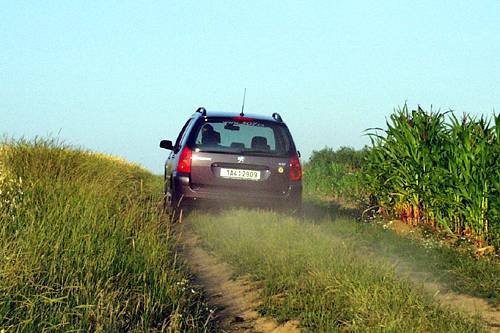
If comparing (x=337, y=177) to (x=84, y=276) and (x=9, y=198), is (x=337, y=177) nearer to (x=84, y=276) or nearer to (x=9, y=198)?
(x=9, y=198)

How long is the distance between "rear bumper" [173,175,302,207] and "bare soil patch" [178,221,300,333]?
1.77 meters

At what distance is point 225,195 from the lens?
12.2 meters

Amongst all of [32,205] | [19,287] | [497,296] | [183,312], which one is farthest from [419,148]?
[19,287]

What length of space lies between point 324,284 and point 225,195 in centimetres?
519

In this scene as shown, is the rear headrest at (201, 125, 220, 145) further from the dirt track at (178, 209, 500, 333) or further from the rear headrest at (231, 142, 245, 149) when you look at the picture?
the dirt track at (178, 209, 500, 333)

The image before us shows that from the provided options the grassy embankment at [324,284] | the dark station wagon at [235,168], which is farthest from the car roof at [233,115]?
the grassy embankment at [324,284]

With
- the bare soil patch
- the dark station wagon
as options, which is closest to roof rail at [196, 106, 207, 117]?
the dark station wagon

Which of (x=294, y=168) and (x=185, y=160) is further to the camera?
(x=294, y=168)

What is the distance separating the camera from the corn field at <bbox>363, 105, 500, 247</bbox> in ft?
36.6

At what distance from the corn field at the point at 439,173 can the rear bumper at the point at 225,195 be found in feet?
8.25

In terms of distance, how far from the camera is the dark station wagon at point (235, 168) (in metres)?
12.2

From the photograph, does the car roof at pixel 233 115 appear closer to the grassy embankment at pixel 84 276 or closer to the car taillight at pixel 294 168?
the car taillight at pixel 294 168

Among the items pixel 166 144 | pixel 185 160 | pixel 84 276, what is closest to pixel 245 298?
pixel 84 276

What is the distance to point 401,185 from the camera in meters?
13.8
